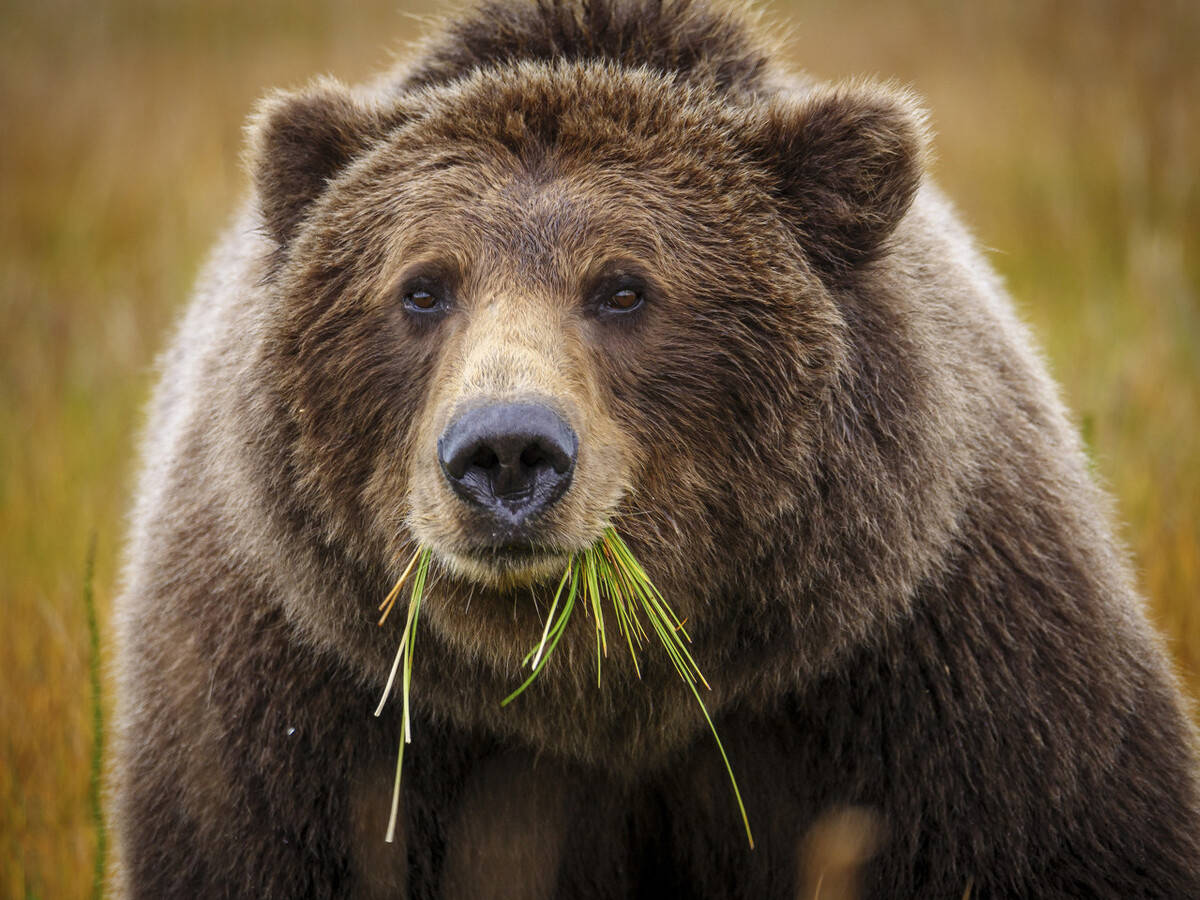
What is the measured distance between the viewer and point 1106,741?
11.9ft

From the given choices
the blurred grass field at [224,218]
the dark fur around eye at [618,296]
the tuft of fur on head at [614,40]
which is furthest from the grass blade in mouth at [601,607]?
the blurred grass field at [224,218]

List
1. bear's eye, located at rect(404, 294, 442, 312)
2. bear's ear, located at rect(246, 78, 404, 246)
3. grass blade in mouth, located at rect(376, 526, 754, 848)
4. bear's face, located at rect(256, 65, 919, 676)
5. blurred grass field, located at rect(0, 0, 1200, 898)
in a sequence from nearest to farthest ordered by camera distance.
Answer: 1. grass blade in mouth, located at rect(376, 526, 754, 848)
2. bear's face, located at rect(256, 65, 919, 676)
3. bear's eye, located at rect(404, 294, 442, 312)
4. bear's ear, located at rect(246, 78, 404, 246)
5. blurred grass field, located at rect(0, 0, 1200, 898)

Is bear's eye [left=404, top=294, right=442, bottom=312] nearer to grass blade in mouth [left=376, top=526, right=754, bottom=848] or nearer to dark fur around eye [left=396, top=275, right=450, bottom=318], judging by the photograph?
dark fur around eye [left=396, top=275, right=450, bottom=318]

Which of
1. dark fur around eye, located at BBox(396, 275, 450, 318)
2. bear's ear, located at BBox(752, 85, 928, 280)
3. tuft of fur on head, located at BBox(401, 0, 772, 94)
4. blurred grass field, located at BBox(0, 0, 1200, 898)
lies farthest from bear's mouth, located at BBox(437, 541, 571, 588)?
blurred grass field, located at BBox(0, 0, 1200, 898)

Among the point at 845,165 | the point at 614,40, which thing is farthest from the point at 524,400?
the point at 614,40

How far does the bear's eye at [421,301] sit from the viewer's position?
3500 mm

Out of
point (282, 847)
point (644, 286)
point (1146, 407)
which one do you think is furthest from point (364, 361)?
point (1146, 407)

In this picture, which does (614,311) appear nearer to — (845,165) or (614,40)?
(845,165)

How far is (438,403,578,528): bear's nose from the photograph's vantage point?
2900 mm

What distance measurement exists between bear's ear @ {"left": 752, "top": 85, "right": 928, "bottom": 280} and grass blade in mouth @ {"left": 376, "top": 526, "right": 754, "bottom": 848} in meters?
0.96

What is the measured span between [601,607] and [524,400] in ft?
2.32

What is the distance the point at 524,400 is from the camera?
9.73 ft

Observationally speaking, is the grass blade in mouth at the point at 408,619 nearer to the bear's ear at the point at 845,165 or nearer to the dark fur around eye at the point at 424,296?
the dark fur around eye at the point at 424,296

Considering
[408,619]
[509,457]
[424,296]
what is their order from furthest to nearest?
[424,296] < [408,619] < [509,457]
